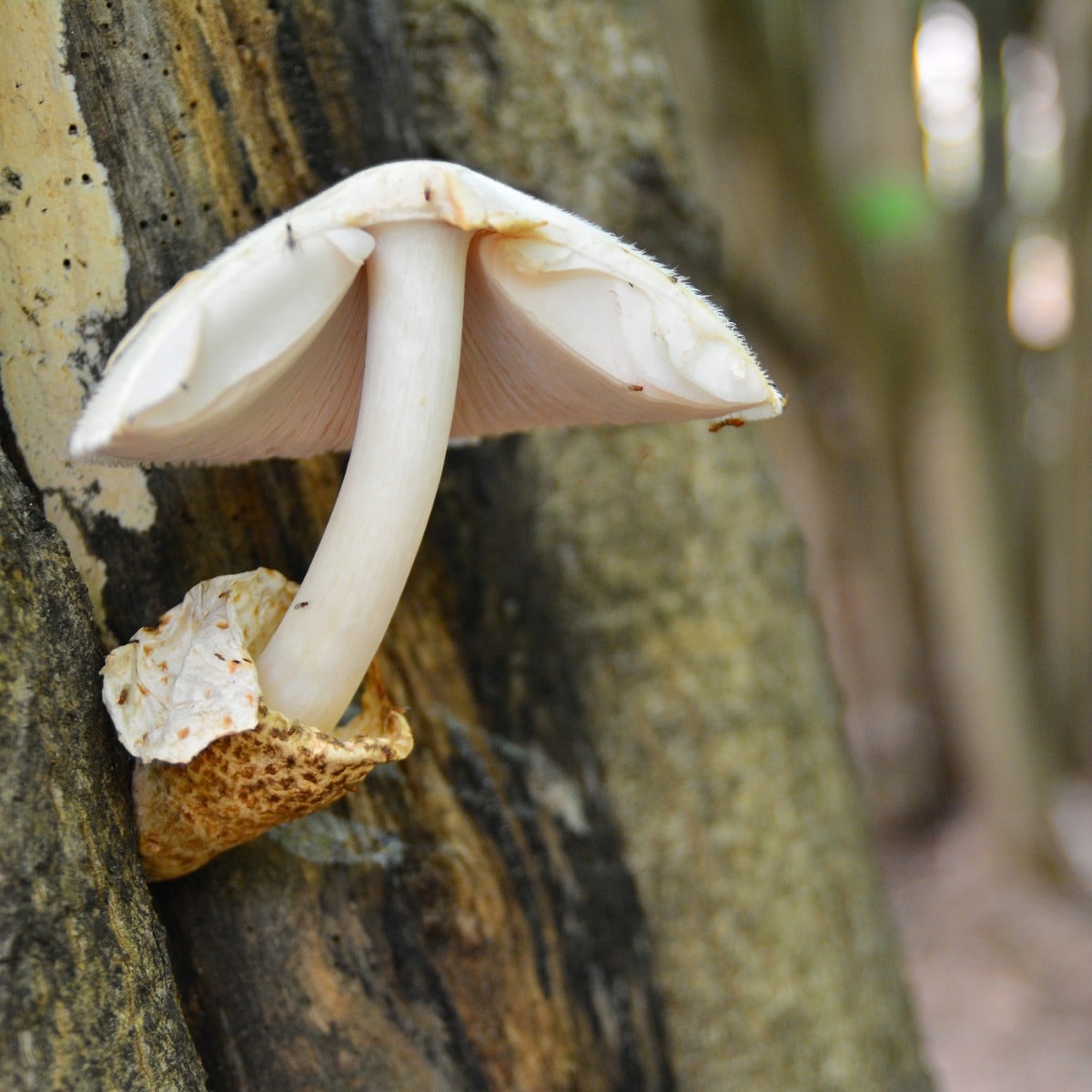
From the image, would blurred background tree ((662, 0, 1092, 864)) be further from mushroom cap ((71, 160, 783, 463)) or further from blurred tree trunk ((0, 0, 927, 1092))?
mushroom cap ((71, 160, 783, 463))

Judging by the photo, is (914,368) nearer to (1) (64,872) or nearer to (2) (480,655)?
(2) (480,655)

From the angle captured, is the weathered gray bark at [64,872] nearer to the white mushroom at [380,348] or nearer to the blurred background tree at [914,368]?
the white mushroom at [380,348]

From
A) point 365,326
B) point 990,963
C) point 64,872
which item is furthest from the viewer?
point 990,963

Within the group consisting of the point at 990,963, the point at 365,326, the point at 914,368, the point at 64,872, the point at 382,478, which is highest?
the point at 365,326

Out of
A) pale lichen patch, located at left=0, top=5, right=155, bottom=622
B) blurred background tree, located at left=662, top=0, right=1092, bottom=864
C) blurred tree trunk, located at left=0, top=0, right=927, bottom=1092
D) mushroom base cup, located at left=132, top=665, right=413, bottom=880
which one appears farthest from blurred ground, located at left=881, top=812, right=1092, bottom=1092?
pale lichen patch, located at left=0, top=5, right=155, bottom=622

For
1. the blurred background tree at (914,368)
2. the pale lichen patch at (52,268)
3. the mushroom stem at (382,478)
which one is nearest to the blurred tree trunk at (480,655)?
the pale lichen patch at (52,268)

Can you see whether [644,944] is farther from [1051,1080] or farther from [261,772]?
[1051,1080]

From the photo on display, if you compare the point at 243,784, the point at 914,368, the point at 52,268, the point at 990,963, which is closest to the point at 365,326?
the point at 52,268
